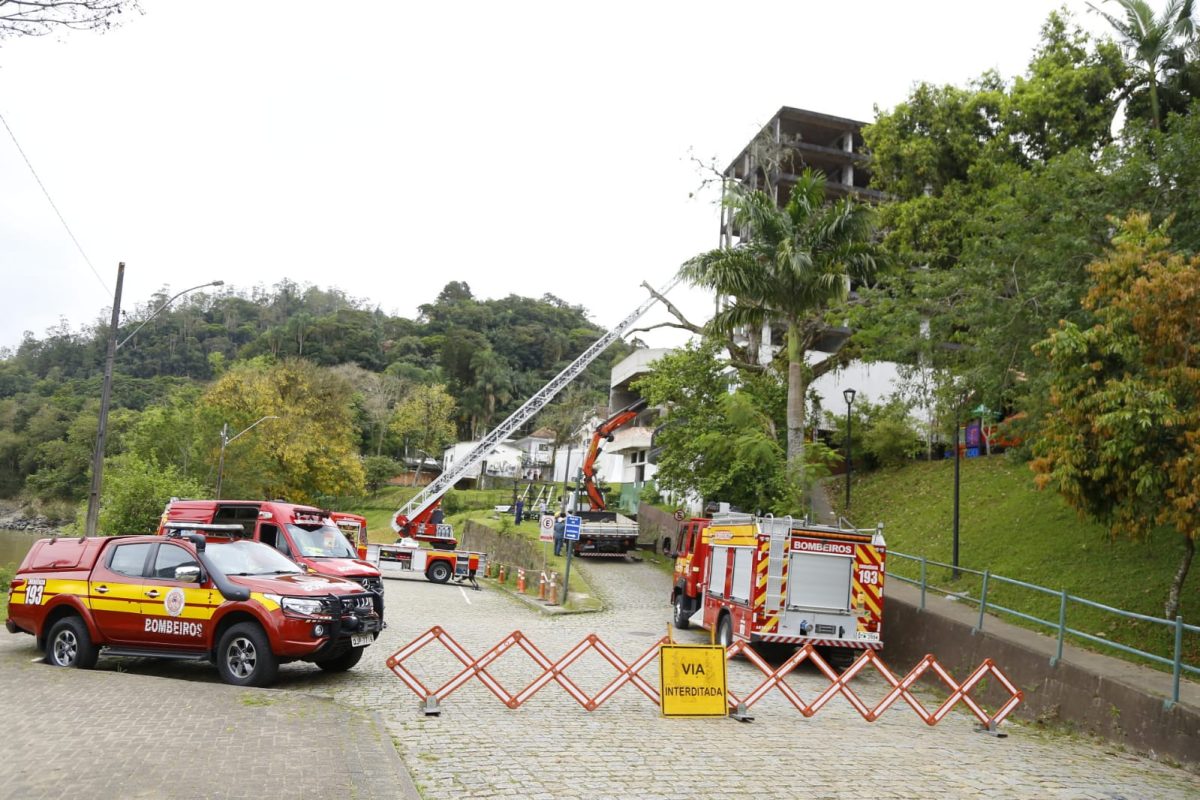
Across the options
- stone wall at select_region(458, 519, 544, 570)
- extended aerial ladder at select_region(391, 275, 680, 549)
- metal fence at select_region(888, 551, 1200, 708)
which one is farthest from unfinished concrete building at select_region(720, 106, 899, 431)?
metal fence at select_region(888, 551, 1200, 708)

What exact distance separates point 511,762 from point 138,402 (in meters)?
100

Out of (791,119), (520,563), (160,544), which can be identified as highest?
(791,119)

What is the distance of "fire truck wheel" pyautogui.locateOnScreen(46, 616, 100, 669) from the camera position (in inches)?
451

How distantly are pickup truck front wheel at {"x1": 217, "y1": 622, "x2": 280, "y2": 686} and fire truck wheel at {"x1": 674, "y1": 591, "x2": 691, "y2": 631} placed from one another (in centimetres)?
1088

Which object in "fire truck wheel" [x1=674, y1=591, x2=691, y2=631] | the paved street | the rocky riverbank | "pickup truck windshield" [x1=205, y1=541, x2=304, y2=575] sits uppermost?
"pickup truck windshield" [x1=205, y1=541, x2=304, y2=575]

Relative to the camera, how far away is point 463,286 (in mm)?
145875

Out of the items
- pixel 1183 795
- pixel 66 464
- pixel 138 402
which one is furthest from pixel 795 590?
pixel 138 402

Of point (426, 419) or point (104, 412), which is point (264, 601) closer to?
point (104, 412)

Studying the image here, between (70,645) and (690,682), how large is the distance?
7.69 meters

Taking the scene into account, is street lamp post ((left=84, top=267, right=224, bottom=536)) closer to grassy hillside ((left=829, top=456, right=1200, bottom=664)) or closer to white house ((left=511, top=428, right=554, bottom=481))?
grassy hillside ((left=829, top=456, right=1200, bottom=664))

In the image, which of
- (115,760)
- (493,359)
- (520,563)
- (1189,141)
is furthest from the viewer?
(493,359)

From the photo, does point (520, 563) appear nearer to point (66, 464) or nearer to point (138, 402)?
point (66, 464)

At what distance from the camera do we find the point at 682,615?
20156 millimetres

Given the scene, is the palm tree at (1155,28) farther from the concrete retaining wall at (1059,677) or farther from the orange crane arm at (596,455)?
the orange crane arm at (596,455)
